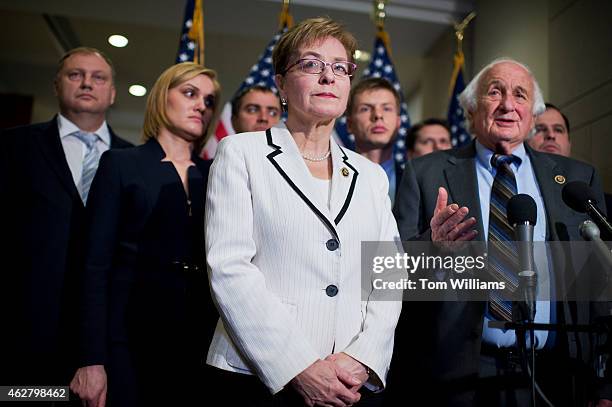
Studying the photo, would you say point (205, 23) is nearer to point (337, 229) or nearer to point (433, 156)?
point (433, 156)

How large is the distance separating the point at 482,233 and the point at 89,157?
1.82 m

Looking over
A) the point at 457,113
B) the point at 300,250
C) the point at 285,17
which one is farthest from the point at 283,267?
the point at 457,113

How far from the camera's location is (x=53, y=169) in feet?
8.25

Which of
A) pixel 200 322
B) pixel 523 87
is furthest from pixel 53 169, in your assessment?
pixel 523 87

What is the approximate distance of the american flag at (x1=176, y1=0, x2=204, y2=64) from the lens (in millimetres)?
4180

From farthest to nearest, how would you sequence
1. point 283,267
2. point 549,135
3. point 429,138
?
point 429,138 < point 549,135 < point 283,267

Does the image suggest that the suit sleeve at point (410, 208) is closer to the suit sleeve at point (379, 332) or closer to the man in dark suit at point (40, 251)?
the suit sleeve at point (379, 332)

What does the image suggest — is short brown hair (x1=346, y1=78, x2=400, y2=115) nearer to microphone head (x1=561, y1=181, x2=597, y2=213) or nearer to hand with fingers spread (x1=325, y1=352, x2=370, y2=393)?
microphone head (x1=561, y1=181, x2=597, y2=213)

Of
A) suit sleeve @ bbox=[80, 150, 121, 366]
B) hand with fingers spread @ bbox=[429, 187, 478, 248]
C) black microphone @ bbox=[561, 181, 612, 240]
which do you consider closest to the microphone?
black microphone @ bbox=[561, 181, 612, 240]

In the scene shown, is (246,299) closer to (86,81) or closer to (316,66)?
(316,66)

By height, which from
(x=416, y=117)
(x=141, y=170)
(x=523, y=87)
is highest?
(x=416, y=117)

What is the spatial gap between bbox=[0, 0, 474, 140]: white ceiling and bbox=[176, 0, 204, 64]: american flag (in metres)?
1.27

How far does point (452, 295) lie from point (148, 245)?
1.05m

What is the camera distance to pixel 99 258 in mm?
1938
